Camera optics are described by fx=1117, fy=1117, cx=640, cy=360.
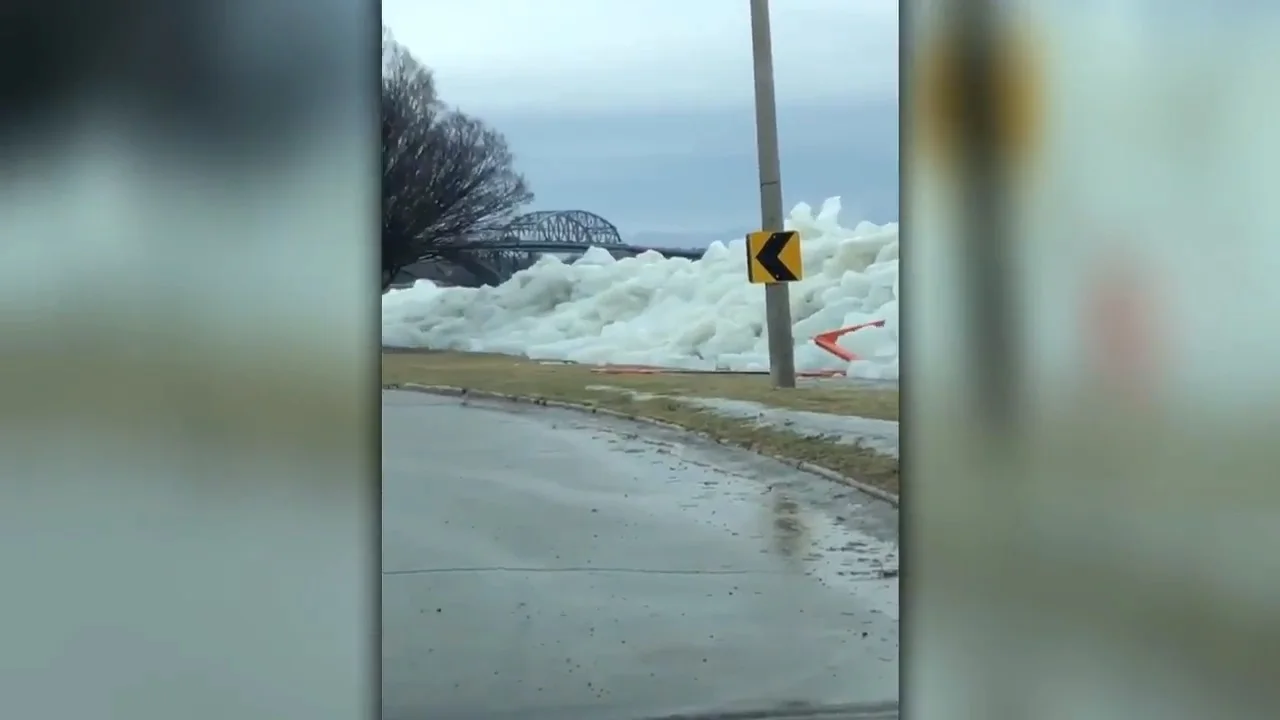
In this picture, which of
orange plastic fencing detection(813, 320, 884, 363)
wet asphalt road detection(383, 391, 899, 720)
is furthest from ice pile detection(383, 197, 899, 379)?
wet asphalt road detection(383, 391, 899, 720)

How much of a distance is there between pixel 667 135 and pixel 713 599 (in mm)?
943

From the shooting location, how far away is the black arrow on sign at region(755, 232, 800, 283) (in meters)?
2.28

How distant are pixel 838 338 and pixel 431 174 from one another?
2.89ft

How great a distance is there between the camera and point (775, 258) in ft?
7.50

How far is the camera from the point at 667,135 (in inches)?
89.0

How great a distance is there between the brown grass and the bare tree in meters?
0.26

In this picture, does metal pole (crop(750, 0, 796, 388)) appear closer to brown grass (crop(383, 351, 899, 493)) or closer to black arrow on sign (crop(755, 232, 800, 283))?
black arrow on sign (crop(755, 232, 800, 283))

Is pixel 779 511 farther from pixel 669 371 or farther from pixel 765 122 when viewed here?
pixel 765 122
